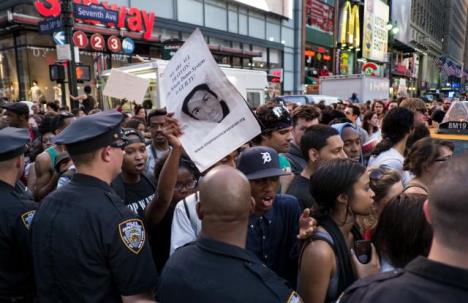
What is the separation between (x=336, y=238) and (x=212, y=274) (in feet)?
2.85

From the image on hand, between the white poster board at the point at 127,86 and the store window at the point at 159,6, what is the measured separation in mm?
13855

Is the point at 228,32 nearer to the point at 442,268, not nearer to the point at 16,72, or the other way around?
the point at 16,72

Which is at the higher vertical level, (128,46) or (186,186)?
(128,46)

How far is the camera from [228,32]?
919 inches

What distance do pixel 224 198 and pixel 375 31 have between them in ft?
173

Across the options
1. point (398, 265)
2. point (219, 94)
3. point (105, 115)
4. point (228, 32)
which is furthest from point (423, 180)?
point (228, 32)

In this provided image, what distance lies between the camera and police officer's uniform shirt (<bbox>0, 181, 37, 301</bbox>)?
87.8 inches

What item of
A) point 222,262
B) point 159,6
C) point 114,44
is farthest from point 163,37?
point 222,262

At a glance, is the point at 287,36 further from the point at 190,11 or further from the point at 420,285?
the point at 420,285

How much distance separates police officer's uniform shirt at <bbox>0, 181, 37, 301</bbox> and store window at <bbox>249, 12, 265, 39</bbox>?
24.9 metres

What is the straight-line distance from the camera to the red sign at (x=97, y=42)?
1506 centimetres

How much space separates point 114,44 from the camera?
16203mm

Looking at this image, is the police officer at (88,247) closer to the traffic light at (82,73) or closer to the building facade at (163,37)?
the traffic light at (82,73)

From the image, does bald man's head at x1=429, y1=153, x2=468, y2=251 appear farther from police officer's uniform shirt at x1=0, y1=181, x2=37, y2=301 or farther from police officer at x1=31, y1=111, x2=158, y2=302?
police officer's uniform shirt at x1=0, y1=181, x2=37, y2=301
